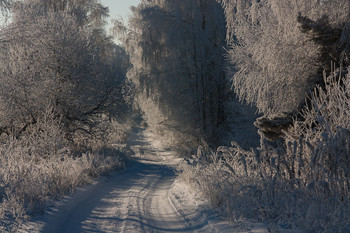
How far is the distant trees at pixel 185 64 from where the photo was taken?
78.6 ft

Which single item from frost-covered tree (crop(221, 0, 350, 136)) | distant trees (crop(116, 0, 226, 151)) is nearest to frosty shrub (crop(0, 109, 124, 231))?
frost-covered tree (crop(221, 0, 350, 136))

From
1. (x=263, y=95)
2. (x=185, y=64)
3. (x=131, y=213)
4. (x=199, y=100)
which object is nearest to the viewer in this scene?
(x=131, y=213)

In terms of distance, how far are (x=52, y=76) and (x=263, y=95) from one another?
10.8 m

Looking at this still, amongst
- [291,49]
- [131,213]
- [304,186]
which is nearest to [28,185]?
[131,213]

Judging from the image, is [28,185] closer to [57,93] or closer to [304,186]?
[304,186]

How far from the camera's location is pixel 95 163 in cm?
1452

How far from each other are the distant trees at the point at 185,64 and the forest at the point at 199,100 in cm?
8

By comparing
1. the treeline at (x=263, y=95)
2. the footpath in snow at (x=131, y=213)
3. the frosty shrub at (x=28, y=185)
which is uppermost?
the treeline at (x=263, y=95)

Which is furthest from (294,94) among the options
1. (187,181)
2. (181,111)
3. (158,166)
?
(181,111)

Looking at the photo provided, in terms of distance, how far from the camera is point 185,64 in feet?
79.1

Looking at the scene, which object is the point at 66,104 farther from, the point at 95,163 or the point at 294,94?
the point at 294,94

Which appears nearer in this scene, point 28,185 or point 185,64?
point 28,185

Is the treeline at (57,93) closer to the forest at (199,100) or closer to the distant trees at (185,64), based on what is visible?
the forest at (199,100)

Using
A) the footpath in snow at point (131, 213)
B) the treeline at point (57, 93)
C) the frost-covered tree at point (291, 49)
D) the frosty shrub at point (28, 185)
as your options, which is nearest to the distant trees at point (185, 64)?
the treeline at point (57, 93)
